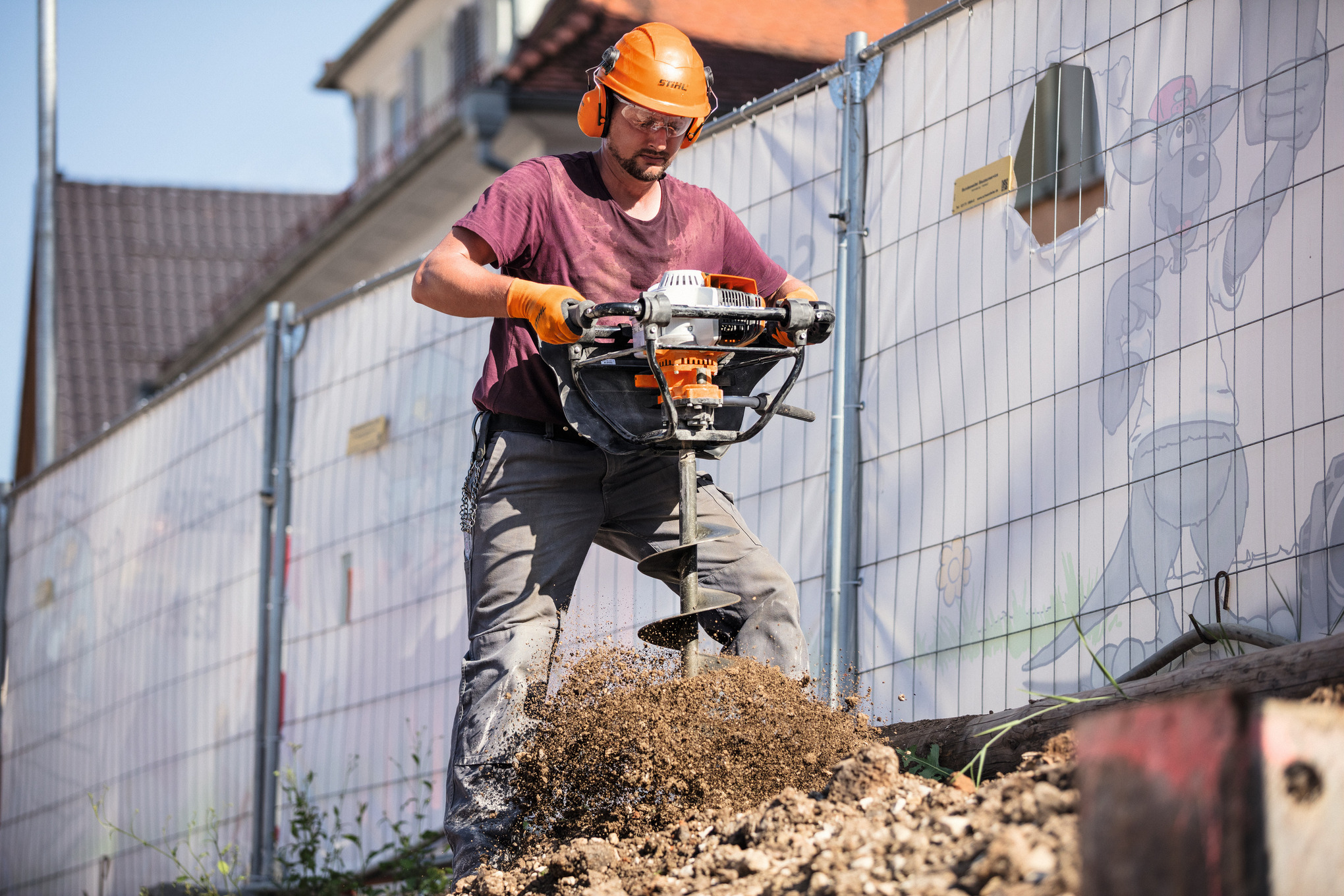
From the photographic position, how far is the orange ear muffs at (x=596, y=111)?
3.54 metres

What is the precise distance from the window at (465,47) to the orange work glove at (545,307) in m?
15.3

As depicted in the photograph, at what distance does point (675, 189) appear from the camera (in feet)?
12.5

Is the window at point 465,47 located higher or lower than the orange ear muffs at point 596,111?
higher

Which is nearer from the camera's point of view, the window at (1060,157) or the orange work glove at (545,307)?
the orange work glove at (545,307)

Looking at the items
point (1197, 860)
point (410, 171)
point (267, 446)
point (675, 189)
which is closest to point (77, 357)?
point (410, 171)

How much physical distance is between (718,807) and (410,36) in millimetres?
19277

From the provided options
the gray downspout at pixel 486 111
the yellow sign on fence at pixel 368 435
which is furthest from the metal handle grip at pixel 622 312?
the gray downspout at pixel 486 111

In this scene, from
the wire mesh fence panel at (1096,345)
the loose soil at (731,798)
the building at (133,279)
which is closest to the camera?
the loose soil at (731,798)

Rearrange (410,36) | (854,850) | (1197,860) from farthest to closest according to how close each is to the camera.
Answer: (410,36)
(854,850)
(1197,860)

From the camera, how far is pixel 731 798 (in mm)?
3139

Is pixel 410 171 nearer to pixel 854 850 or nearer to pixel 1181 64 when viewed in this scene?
pixel 1181 64

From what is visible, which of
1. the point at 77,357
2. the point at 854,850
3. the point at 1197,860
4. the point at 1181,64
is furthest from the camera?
the point at 77,357

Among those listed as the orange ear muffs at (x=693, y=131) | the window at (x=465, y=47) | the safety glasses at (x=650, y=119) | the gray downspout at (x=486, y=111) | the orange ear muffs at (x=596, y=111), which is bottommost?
the safety glasses at (x=650, y=119)

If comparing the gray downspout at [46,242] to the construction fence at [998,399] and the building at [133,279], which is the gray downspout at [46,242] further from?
the building at [133,279]
